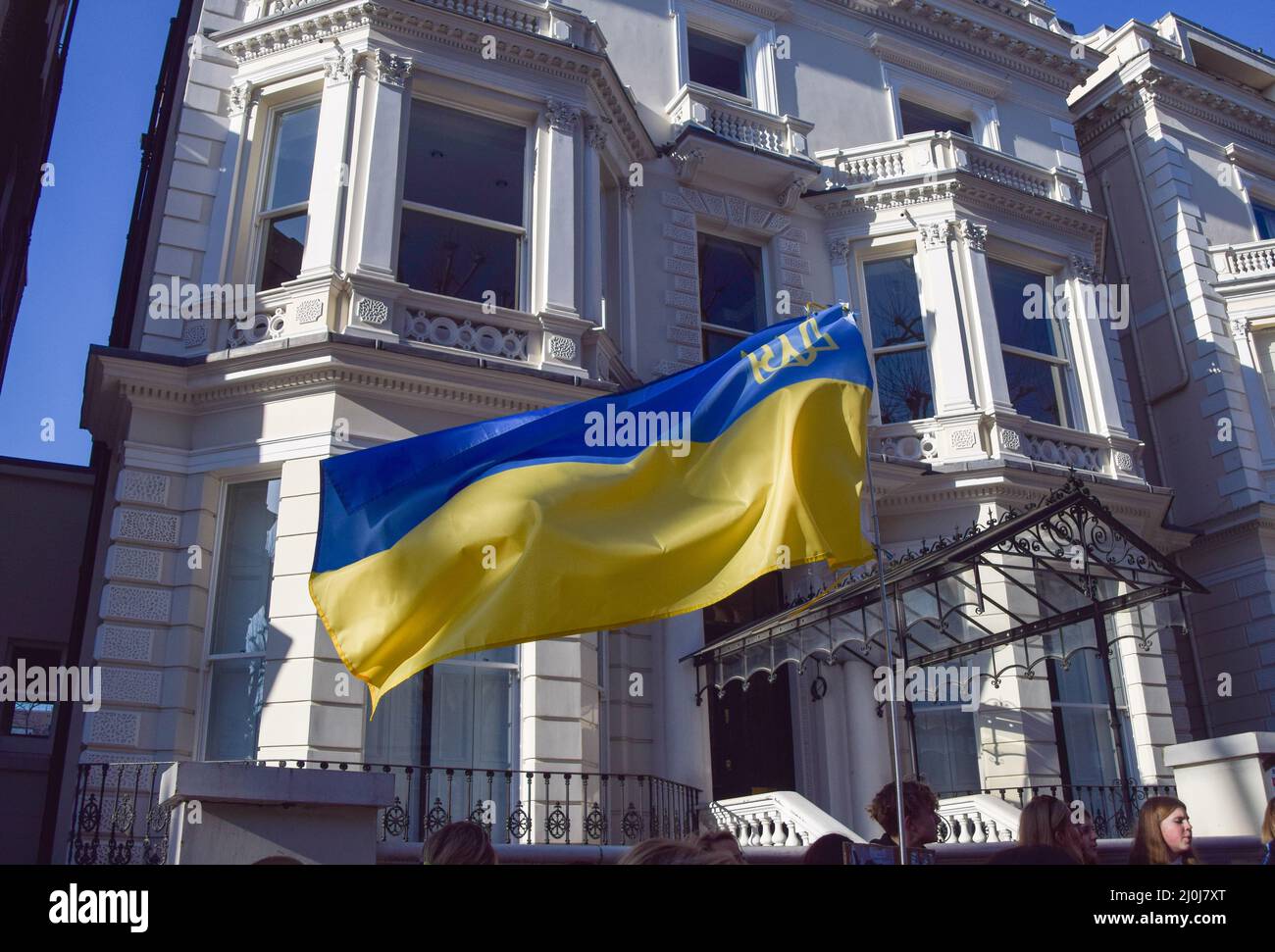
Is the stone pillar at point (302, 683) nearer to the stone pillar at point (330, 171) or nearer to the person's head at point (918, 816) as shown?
the stone pillar at point (330, 171)

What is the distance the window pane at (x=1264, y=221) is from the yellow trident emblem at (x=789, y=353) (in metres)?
17.1

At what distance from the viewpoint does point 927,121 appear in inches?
728

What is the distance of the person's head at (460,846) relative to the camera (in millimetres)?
4512

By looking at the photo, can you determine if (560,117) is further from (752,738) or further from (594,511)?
(594,511)

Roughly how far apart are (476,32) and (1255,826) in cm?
1160

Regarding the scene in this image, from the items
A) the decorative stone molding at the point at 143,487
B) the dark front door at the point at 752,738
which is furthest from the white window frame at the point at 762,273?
the decorative stone molding at the point at 143,487

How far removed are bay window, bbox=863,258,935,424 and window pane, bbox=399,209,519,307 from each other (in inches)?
228

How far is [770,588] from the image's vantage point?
14.1 metres

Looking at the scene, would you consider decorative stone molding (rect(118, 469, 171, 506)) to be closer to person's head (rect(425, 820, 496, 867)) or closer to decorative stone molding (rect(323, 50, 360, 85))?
decorative stone molding (rect(323, 50, 360, 85))

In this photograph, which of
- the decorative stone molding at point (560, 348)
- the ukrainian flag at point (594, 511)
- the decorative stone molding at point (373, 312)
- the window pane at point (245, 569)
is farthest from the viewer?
the decorative stone molding at point (560, 348)

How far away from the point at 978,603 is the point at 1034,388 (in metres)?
6.50

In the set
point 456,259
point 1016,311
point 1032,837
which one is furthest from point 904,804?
point 1016,311

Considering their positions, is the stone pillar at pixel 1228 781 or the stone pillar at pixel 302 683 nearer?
the stone pillar at pixel 1228 781
